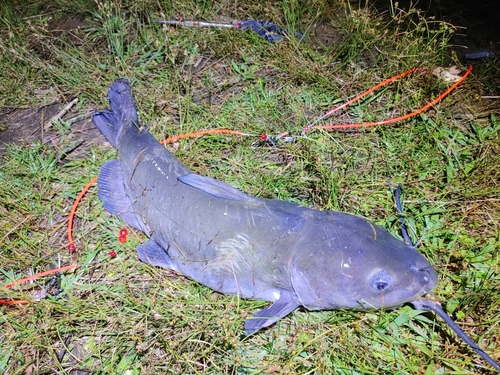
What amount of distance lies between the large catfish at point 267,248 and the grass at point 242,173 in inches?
6.5

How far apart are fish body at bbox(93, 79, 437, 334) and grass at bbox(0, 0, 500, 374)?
17 centimetres

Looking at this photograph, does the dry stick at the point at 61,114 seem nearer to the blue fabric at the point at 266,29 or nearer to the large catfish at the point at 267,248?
the large catfish at the point at 267,248

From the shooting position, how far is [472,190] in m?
2.78

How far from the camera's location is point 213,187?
2.49 meters

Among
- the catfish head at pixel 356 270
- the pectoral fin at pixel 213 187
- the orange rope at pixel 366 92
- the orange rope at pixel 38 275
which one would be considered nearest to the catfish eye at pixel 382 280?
the catfish head at pixel 356 270

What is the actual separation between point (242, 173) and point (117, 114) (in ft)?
3.63

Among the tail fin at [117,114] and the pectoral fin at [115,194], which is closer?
the pectoral fin at [115,194]

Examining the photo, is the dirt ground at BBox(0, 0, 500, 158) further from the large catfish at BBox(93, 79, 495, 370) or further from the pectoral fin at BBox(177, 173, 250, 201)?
the pectoral fin at BBox(177, 173, 250, 201)

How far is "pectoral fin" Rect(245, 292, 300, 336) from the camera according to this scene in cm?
228

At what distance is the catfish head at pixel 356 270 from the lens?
2154 mm

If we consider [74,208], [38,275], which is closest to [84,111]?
[74,208]

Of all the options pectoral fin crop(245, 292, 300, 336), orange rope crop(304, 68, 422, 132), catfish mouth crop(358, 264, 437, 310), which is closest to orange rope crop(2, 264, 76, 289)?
pectoral fin crop(245, 292, 300, 336)

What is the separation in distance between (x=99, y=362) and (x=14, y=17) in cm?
385

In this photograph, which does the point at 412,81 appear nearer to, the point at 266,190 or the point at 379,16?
the point at 379,16
